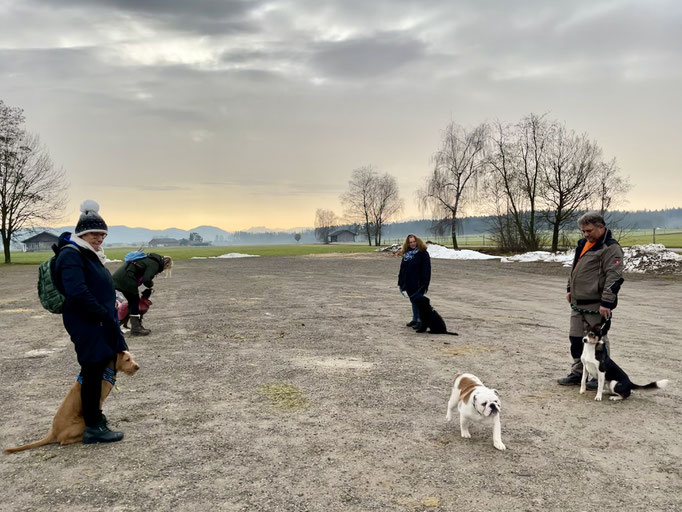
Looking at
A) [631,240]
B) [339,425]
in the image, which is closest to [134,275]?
[339,425]

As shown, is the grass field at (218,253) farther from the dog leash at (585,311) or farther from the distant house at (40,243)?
the dog leash at (585,311)

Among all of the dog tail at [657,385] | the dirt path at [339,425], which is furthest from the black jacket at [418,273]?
the dog tail at [657,385]

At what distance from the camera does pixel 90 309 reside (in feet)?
14.1

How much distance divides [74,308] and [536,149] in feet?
144

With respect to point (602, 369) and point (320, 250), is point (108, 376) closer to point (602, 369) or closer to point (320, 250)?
point (602, 369)

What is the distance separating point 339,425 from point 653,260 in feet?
84.0

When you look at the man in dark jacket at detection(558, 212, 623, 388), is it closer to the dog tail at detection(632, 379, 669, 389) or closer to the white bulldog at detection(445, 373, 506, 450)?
the dog tail at detection(632, 379, 669, 389)

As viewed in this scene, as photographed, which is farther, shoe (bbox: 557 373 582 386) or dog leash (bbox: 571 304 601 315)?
shoe (bbox: 557 373 582 386)

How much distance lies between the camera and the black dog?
998 centimetres

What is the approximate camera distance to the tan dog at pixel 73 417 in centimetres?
462

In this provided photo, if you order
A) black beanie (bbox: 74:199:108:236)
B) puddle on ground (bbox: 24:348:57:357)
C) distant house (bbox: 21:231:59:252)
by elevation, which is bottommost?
puddle on ground (bbox: 24:348:57:357)

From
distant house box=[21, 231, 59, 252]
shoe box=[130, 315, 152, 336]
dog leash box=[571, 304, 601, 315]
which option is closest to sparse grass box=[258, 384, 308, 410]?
dog leash box=[571, 304, 601, 315]

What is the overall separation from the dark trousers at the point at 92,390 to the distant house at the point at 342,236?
140750 mm

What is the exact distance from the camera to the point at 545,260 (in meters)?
33.7
